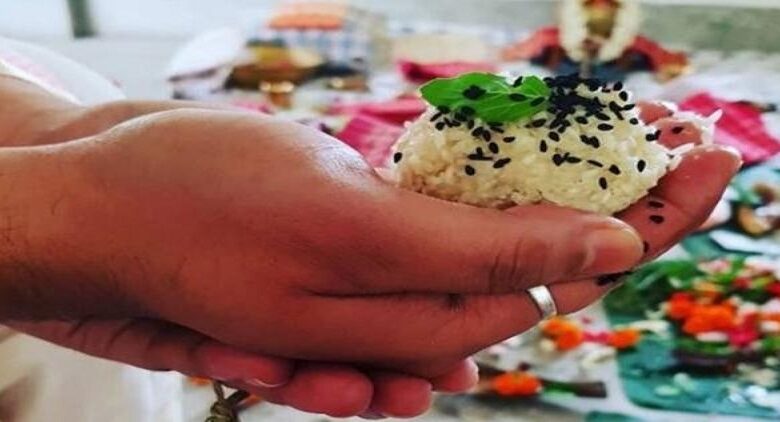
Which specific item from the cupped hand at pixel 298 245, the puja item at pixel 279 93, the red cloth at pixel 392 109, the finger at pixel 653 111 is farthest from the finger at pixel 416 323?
the puja item at pixel 279 93

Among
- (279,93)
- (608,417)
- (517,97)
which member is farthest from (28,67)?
(279,93)

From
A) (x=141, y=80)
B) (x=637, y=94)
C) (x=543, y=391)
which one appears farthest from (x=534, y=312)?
(x=141, y=80)

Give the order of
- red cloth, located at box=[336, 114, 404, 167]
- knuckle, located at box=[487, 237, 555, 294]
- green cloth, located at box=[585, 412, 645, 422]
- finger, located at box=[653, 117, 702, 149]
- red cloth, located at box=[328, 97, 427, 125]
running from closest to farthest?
knuckle, located at box=[487, 237, 555, 294] < finger, located at box=[653, 117, 702, 149] < green cloth, located at box=[585, 412, 645, 422] < red cloth, located at box=[336, 114, 404, 167] < red cloth, located at box=[328, 97, 427, 125]

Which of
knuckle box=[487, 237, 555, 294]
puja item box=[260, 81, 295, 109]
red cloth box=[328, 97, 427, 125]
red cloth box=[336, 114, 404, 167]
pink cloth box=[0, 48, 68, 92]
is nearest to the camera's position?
knuckle box=[487, 237, 555, 294]

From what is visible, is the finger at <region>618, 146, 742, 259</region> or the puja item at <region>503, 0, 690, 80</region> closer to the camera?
the finger at <region>618, 146, 742, 259</region>

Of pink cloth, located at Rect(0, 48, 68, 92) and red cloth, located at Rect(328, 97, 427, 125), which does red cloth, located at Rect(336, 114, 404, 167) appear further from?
pink cloth, located at Rect(0, 48, 68, 92)

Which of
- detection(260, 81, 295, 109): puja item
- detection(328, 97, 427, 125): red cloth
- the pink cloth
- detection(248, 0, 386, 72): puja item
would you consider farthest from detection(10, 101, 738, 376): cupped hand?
detection(248, 0, 386, 72): puja item

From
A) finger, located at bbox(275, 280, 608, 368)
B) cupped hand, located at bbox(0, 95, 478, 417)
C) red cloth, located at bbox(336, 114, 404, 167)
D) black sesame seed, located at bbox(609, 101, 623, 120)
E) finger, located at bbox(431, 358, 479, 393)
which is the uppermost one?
black sesame seed, located at bbox(609, 101, 623, 120)
